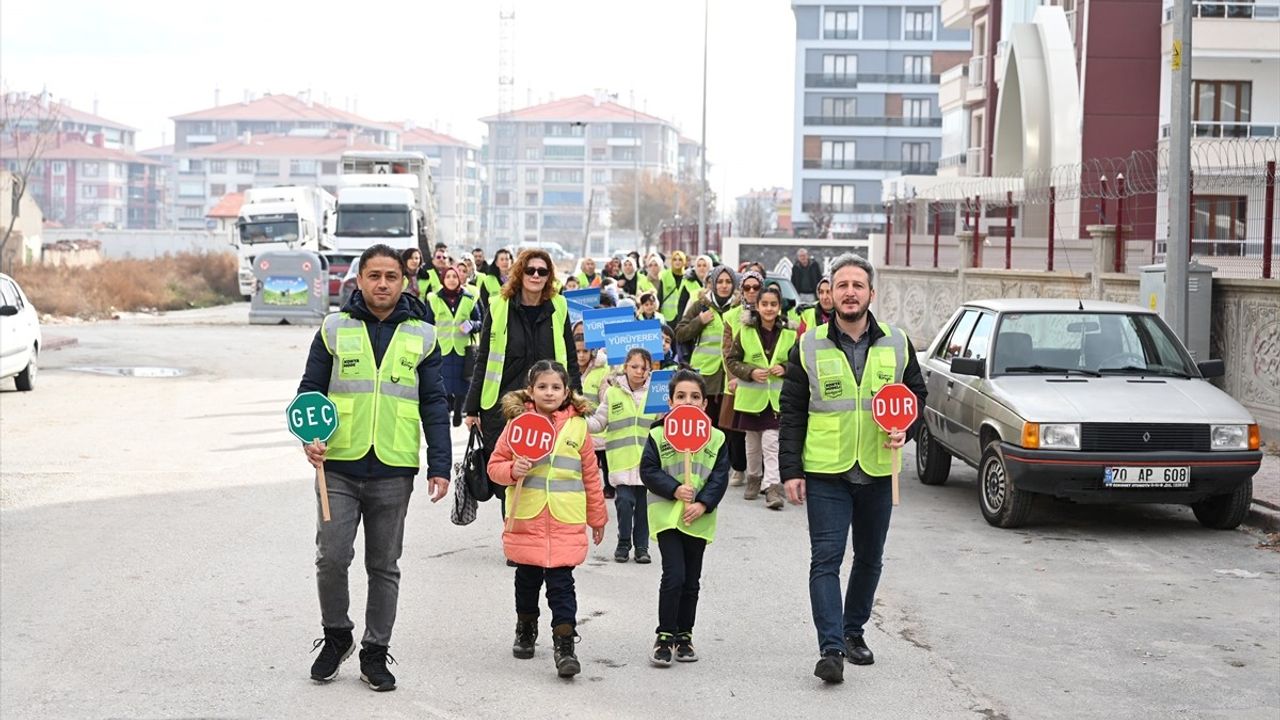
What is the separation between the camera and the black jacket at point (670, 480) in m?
7.42

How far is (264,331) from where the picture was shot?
3784 cm

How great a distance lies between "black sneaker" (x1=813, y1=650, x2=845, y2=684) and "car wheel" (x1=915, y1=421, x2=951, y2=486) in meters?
7.02

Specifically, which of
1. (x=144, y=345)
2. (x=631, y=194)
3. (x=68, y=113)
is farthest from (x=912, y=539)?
(x=68, y=113)

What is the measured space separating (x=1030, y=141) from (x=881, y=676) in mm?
34619

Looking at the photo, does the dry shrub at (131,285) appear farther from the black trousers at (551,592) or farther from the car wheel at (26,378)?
the black trousers at (551,592)

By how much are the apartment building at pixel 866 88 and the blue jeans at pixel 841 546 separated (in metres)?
102

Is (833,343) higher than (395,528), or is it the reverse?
(833,343)

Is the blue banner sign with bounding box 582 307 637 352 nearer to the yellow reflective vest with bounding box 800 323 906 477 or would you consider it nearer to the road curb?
the yellow reflective vest with bounding box 800 323 906 477

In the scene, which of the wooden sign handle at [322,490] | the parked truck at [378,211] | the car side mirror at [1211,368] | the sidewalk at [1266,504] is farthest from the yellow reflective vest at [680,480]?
the parked truck at [378,211]

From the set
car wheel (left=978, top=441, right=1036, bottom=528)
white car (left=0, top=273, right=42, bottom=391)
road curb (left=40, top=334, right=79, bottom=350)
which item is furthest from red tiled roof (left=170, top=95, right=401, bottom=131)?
car wheel (left=978, top=441, right=1036, bottom=528)

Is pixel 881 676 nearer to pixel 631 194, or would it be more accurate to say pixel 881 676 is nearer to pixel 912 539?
pixel 912 539

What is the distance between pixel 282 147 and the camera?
169625 millimetres

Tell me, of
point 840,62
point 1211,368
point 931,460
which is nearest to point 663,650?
point 1211,368

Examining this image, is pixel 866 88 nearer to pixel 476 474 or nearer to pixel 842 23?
pixel 842 23
